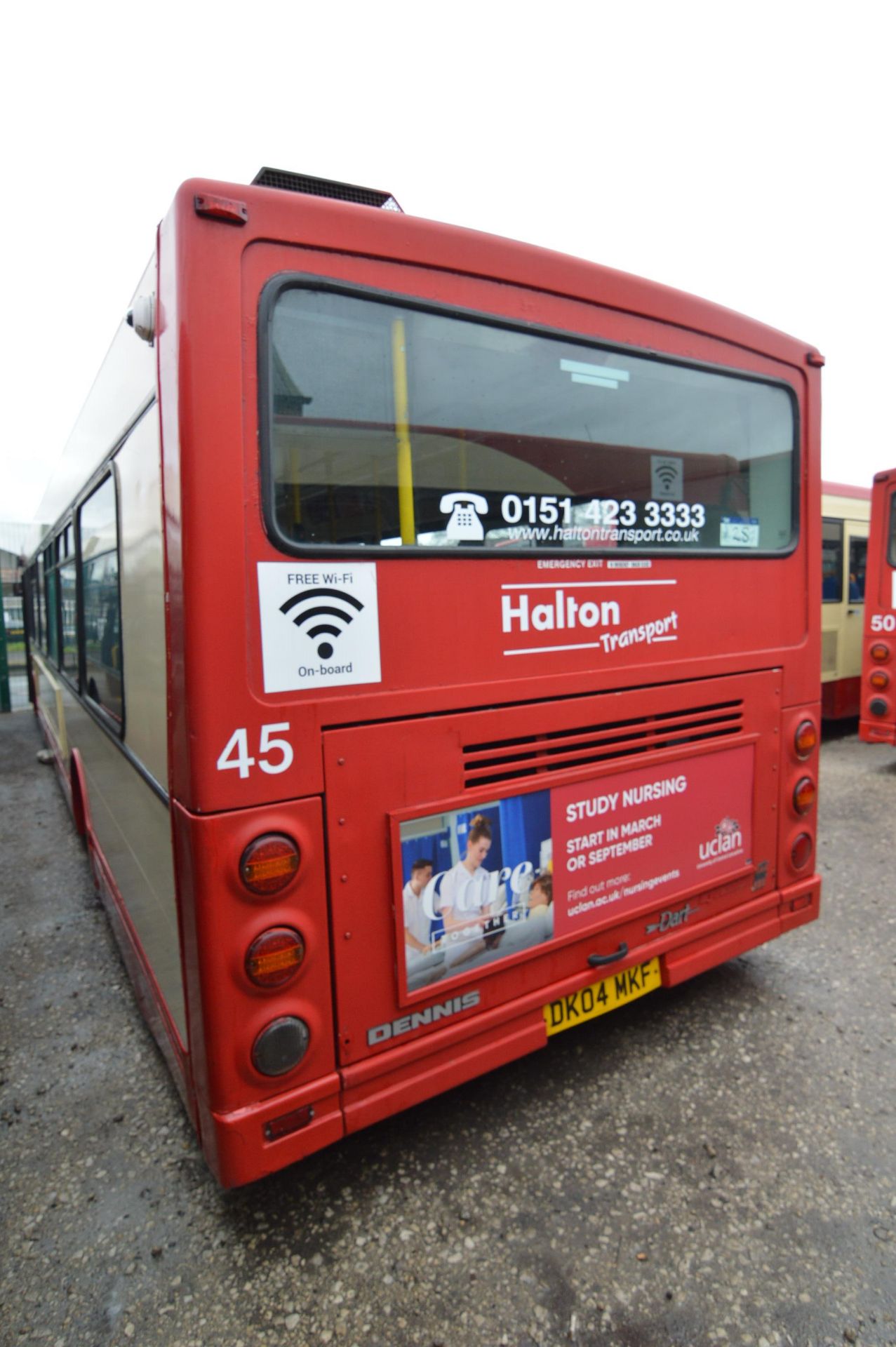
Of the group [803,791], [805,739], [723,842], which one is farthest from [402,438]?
[803,791]

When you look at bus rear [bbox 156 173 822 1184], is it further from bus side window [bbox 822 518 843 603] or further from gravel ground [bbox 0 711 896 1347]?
bus side window [bbox 822 518 843 603]

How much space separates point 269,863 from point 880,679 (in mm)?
6988

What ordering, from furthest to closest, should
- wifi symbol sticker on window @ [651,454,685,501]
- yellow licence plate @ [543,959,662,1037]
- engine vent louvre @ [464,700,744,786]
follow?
wifi symbol sticker on window @ [651,454,685,501], yellow licence plate @ [543,959,662,1037], engine vent louvre @ [464,700,744,786]

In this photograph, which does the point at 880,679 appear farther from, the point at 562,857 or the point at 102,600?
the point at 102,600

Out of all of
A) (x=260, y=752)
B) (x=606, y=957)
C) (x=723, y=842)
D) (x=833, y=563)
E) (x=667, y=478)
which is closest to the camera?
(x=260, y=752)

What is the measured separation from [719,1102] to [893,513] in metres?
6.36

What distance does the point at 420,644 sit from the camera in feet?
7.09

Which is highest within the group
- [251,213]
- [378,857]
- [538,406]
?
[251,213]

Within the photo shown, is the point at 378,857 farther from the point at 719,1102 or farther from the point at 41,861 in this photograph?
the point at 41,861

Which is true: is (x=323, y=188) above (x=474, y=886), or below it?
above

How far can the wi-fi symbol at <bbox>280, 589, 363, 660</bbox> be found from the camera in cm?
194

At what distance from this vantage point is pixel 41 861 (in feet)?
17.8

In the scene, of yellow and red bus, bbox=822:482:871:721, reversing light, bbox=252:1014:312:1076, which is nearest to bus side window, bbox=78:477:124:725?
reversing light, bbox=252:1014:312:1076

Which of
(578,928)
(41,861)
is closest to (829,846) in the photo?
(578,928)
